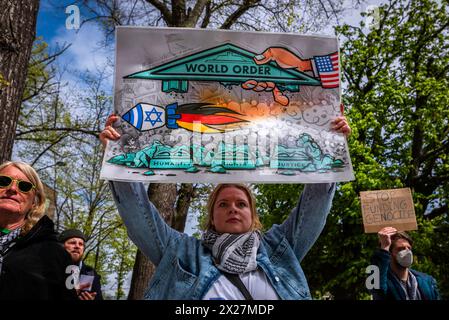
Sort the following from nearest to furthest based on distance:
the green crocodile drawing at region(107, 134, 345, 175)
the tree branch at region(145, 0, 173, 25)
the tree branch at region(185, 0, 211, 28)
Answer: the green crocodile drawing at region(107, 134, 345, 175), the tree branch at region(185, 0, 211, 28), the tree branch at region(145, 0, 173, 25)

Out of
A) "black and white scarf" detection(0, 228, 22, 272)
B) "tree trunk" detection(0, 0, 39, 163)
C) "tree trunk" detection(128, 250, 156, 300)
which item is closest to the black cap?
"tree trunk" detection(0, 0, 39, 163)

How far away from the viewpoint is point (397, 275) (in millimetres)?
3492

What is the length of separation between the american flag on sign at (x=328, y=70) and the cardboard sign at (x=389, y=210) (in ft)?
4.97

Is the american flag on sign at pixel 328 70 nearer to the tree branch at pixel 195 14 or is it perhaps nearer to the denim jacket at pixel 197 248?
the denim jacket at pixel 197 248

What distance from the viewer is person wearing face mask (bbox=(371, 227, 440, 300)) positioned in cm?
335

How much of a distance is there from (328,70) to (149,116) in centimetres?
126

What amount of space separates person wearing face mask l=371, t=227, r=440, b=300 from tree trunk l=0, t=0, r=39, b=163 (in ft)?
10.5

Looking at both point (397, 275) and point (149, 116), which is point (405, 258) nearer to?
point (397, 275)

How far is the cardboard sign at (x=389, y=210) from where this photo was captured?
3826 millimetres

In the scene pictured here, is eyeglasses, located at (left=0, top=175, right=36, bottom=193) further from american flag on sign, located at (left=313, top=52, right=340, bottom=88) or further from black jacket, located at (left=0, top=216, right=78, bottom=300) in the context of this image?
american flag on sign, located at (left=313, top=52, right=340, bottom=88)

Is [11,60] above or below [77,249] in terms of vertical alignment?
above

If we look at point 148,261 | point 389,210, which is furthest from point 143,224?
point 148,261

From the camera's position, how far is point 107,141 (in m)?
2.63

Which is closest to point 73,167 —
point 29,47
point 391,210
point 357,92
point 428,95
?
point 357,92
